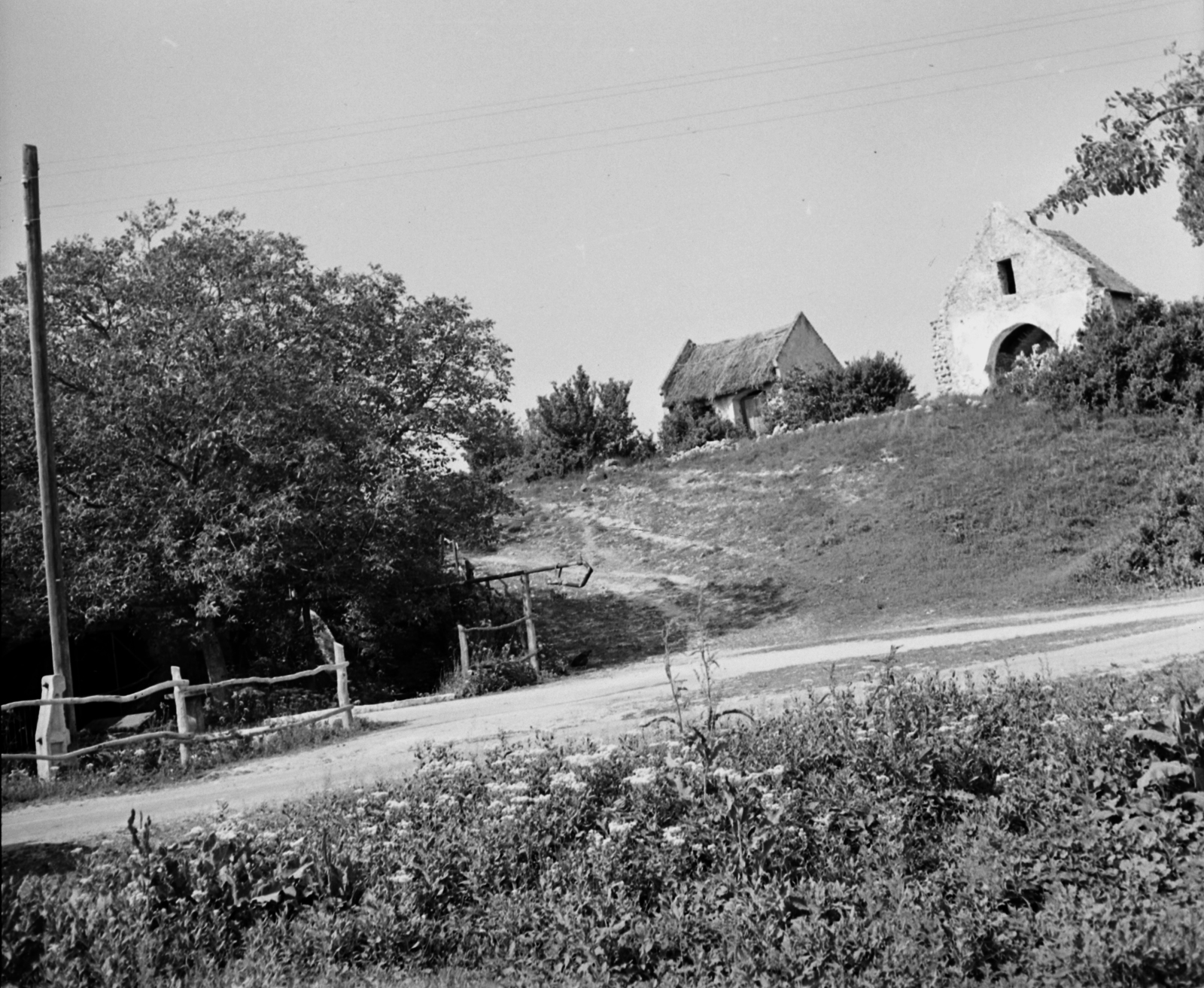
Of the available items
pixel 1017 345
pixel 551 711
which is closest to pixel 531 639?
pixel 551 711

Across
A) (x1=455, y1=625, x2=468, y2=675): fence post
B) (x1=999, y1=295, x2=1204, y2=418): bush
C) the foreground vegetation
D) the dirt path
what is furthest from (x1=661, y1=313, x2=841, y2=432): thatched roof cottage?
the foreground vegetation

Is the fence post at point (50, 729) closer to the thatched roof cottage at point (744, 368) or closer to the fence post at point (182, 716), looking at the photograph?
the fence post at point (182, 716)

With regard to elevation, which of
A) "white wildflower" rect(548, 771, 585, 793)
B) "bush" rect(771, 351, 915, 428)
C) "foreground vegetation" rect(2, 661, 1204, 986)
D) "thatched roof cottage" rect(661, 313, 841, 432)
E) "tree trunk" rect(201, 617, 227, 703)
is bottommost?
"foreground vegetation" rect(2, 661, 1204, 986)

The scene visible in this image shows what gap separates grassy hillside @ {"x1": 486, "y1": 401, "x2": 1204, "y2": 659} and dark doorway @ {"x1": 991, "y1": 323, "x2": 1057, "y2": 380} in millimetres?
3834

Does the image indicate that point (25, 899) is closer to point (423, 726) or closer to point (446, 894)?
point (446, 894)

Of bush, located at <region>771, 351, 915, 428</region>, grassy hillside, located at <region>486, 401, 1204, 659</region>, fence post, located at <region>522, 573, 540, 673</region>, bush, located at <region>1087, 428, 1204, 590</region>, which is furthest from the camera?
bush, located at <region>771, 351, 915, 428</region>

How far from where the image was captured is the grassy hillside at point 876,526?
21094mm

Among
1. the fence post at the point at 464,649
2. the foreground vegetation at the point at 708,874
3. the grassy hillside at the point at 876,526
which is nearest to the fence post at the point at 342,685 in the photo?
the fence post at the point at 464,649

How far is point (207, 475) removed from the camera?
6742mm

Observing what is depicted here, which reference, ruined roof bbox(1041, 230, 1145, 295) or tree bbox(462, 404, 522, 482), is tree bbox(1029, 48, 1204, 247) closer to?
tree bbox(462, 404, 522, 482)

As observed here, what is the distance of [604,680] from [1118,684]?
8.81m

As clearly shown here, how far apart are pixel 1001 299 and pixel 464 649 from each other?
24334mm

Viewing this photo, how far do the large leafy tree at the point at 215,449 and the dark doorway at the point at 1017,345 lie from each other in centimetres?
2297

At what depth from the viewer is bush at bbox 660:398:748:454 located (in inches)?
1660
